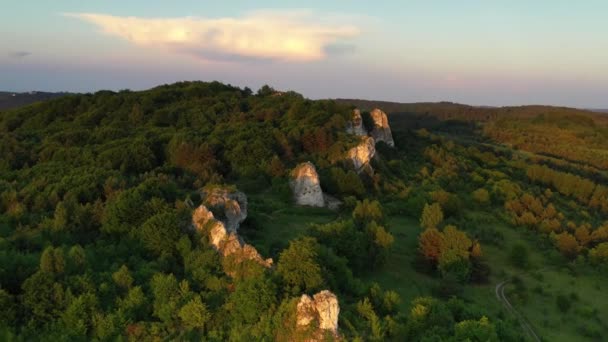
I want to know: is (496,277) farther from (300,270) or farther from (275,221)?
(300,270)

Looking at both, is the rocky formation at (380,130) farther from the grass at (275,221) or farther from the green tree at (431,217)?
the grass at (275,221)

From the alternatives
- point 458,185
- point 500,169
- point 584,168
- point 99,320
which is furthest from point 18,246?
point 584,168

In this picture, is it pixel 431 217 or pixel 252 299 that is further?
pixel 431 217

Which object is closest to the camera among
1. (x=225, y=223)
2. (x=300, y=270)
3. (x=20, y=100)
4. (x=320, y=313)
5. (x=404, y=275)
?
(x=320, y=313)

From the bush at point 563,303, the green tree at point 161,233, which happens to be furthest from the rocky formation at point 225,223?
the bush at point 563,303

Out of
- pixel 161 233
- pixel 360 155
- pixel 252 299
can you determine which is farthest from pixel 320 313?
→ pixel 360 155

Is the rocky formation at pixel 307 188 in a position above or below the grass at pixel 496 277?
above
